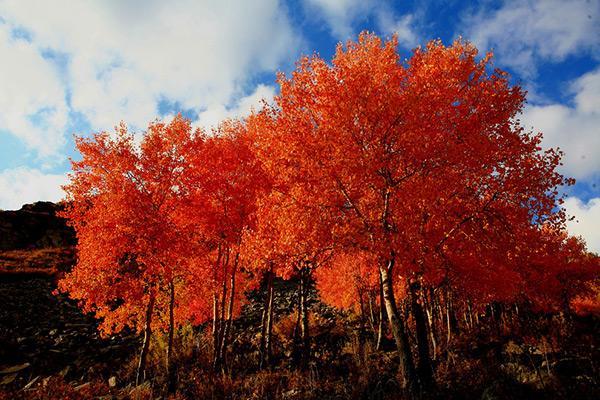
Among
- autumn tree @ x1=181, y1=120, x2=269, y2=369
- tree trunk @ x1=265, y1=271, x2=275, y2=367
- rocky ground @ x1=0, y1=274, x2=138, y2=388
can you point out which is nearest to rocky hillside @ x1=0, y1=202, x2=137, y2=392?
rocky ground @ x1=0, y1=274, x2=138, y2=388

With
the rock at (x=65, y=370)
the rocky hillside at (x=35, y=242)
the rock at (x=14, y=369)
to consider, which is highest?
the rocky hillside at (x=35, y=242)

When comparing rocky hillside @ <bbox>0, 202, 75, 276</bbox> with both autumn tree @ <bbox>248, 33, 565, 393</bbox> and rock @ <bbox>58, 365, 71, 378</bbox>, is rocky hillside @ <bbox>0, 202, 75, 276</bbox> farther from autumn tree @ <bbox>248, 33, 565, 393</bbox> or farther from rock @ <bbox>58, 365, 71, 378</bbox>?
autumn tree @ <bbox>248, 33, 565, 393</bbox>

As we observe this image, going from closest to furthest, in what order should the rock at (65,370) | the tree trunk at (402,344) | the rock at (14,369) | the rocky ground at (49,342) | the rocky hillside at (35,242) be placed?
the tree trunk at (402,344)
the rock at (65,370)
the rock at (14,369)
the rocky ground at (49,342)
the rocky hillside at (35,242)

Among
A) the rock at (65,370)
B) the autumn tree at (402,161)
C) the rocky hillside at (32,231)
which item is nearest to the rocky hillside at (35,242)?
the rocky hillside at (32,231)

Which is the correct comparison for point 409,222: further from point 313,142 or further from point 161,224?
point 161,224

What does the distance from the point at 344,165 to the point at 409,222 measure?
10.8 feet

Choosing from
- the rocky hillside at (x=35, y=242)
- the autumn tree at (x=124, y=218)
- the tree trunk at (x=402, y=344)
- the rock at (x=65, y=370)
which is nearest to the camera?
the tree trunk at (x=402, y=344)

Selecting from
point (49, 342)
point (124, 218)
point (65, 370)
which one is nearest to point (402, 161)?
point (124, 218)

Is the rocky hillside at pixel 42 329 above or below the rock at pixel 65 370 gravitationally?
above

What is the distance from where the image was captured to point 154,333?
69.9 feet

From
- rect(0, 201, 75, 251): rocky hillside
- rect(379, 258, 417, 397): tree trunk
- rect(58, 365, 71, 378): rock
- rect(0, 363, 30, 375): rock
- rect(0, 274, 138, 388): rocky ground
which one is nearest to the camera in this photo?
rect(379, 258, 417, 397): tree trunk

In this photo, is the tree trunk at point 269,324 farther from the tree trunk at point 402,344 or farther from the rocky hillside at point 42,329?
the rocky hillside at point 42,329

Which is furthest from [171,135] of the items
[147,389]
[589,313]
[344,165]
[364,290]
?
[589,313]

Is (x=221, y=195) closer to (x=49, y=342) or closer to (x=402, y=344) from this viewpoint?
(x=402, y=344)
